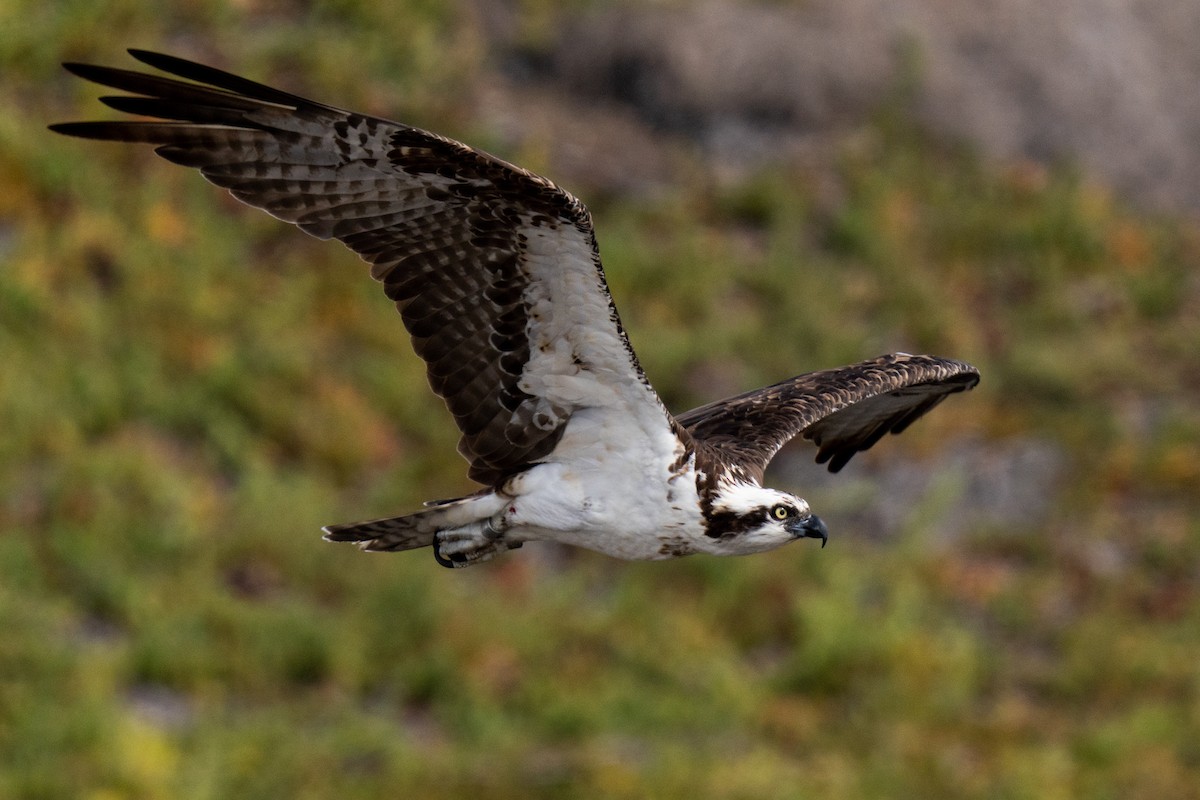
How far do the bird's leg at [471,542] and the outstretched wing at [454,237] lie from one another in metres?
0.24

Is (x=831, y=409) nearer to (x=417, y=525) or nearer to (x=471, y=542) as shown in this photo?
(x=471, y=542)

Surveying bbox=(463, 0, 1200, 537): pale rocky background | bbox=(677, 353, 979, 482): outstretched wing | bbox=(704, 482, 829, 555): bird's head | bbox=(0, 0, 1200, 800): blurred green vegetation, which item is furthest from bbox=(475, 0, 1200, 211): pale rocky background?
bbox=(704, 482, 829, 555): bird's head

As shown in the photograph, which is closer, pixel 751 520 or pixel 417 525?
pixel 751 520

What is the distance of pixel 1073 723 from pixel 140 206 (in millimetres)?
9339

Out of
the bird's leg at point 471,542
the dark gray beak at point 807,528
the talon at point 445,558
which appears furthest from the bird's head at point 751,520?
the talon at point 445,558

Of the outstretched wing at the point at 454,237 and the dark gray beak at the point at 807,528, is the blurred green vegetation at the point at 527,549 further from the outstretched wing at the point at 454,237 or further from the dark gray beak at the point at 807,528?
the dark gray beak at the point at 807,528

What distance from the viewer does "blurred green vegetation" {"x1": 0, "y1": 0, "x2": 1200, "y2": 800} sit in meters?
14.7

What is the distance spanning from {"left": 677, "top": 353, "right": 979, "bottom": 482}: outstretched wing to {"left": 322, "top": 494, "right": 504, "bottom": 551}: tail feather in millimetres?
977

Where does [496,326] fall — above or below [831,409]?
below

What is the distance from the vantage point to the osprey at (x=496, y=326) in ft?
24.3

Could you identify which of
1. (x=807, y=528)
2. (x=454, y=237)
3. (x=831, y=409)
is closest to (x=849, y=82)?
(x=831, y=409)

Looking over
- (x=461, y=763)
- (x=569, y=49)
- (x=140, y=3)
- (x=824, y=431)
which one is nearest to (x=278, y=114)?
(x=824, y=431)

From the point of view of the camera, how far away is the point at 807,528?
8320 millimetres

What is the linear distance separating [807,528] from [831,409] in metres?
1.33
